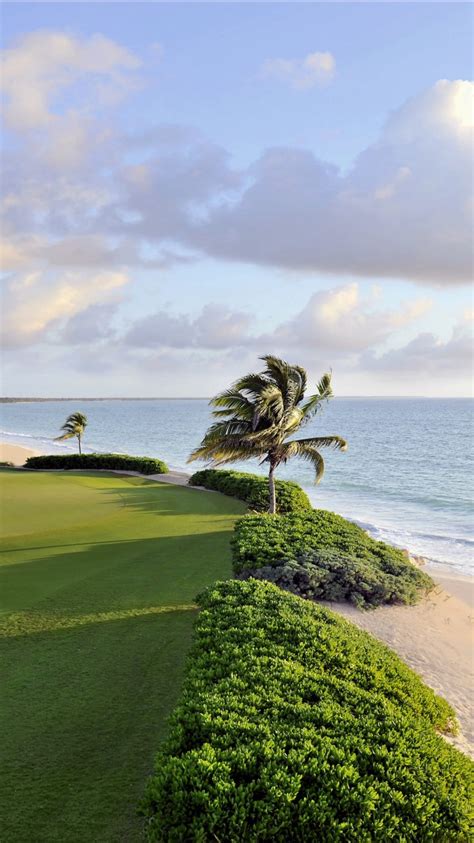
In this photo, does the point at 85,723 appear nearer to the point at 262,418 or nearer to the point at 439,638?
the point at 439,638

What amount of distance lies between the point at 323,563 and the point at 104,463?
24765mm

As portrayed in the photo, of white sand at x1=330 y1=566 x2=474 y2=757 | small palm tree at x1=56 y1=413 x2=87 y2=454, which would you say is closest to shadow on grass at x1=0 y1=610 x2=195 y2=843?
white sand at x1=330 y1=566 x2=474 y2=757

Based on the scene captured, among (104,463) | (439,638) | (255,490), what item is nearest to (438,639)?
(439,638)

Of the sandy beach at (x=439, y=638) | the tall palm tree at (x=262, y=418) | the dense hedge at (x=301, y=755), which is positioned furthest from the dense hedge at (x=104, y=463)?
the dense hedge at (x=301, y=755)

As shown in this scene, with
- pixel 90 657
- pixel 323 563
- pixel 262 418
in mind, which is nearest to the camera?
pixel 90 657

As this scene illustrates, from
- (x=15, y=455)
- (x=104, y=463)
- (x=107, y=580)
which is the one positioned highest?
(x=104, y=463)

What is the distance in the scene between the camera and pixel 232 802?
185 inches

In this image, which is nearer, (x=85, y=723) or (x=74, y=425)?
(x=85, y=723)

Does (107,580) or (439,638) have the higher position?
(107,580)

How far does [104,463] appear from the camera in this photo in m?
36.5

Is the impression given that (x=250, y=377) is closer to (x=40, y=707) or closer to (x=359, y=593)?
(x=359, y=593)

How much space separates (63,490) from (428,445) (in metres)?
64.2

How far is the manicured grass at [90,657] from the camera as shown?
18.9ft

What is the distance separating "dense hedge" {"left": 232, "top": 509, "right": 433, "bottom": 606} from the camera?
542 inches
